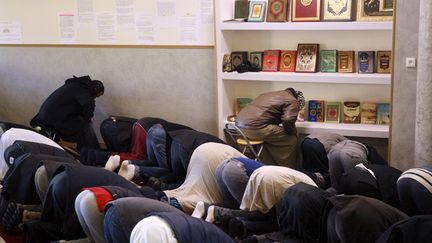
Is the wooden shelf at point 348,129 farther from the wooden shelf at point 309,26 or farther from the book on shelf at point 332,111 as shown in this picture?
the wooden shelf at point 309,26

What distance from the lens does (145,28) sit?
7094 millimetres

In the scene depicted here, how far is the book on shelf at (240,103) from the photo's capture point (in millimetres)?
6676

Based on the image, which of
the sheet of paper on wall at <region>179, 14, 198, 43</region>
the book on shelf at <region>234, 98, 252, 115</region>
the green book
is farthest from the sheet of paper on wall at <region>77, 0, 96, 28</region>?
the green book

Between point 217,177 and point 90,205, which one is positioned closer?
point 90,205

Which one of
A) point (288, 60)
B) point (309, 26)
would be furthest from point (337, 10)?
point (288, 60)

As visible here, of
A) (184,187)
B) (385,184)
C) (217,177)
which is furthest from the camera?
(184,187)

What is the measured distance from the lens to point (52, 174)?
14.8 feet

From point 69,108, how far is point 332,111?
2.99 metres

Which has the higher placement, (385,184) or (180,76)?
(180,76)

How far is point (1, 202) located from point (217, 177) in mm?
1898

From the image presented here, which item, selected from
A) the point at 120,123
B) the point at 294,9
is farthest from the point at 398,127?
the point at 120,123

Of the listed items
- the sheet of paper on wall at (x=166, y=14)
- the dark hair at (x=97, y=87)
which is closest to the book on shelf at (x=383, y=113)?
the sheet of paper on wall at (x=166, y=14)

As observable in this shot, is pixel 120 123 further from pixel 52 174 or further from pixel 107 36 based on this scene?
pixel 52 174

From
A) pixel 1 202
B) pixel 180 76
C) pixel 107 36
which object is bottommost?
pixel 1 202
